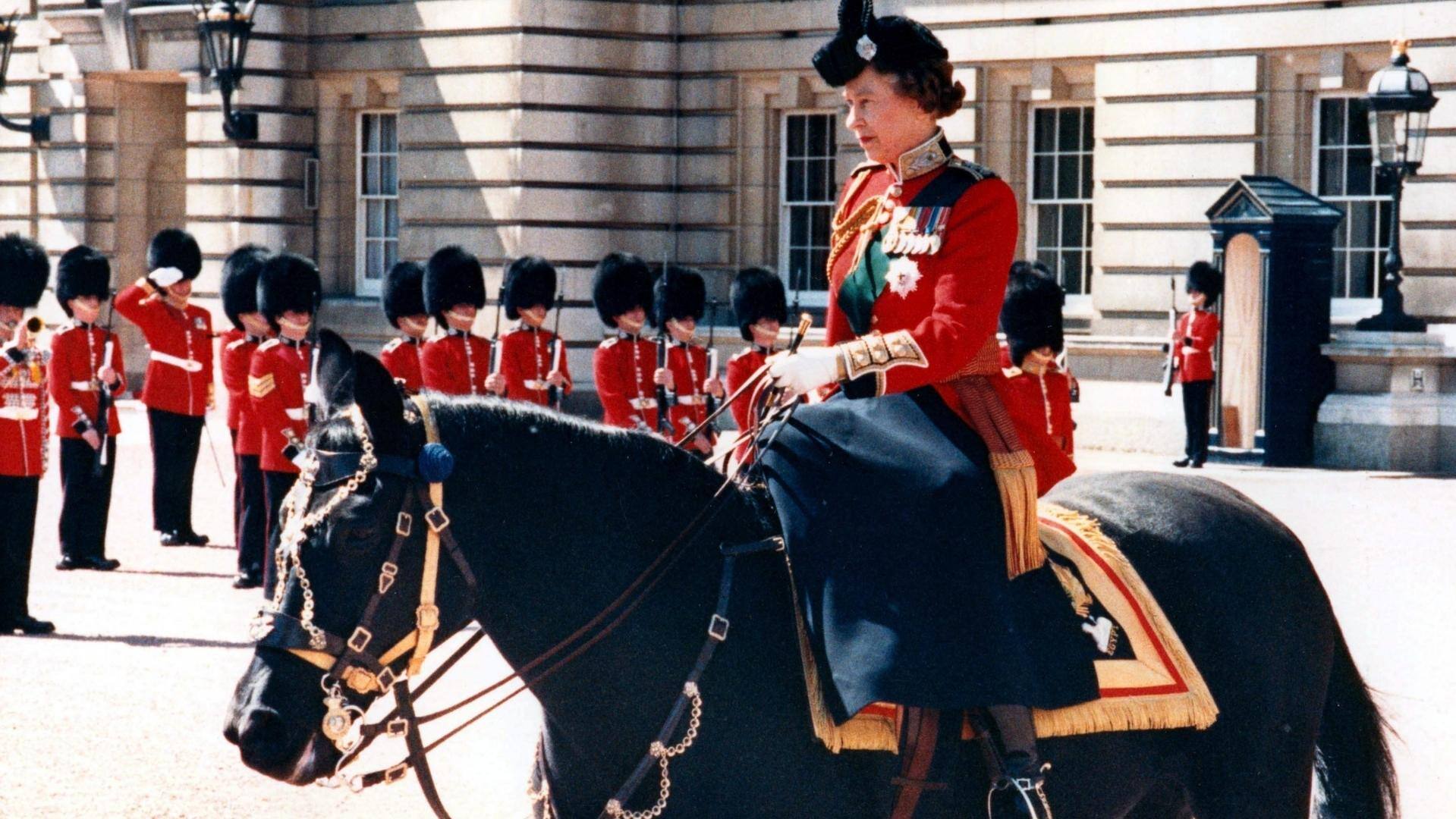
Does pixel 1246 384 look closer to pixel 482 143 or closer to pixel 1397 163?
pixel 1397 163

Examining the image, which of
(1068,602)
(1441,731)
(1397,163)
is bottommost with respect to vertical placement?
(1441,731)

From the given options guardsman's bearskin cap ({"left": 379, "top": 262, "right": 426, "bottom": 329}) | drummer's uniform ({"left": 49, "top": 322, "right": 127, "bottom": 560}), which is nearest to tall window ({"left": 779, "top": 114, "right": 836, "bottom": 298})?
guardsman's bearskin cap ({"left": 379, "top": 262, "right": 426, "bottom": 329})

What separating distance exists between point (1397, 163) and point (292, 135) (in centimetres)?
989

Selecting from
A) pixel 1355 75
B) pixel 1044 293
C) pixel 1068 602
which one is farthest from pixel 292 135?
pixel 1068 602

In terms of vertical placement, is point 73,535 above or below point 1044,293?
below

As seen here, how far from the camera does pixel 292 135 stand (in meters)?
19.3

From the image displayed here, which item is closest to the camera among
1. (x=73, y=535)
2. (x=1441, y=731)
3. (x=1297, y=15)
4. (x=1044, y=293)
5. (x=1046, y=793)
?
(x=1046, y=793)

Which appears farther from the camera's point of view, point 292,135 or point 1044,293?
point 292,135

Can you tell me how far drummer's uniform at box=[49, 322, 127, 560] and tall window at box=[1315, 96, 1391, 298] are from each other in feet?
29.0

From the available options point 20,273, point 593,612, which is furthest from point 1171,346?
point 593,612

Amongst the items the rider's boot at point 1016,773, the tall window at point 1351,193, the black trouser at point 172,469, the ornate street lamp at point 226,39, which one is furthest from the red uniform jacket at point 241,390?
the tall window at point 1351,193

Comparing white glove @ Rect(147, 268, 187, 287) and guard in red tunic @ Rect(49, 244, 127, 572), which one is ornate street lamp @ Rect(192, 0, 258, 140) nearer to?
white glove @ Rect(147, 268, 187, 287)

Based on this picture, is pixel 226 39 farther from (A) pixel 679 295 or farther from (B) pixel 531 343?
(A) pixel 679 295

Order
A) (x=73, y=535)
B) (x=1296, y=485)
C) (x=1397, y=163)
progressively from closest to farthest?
(x=73, y=535), (x=1296, y=485), (x=1397, y=163)
